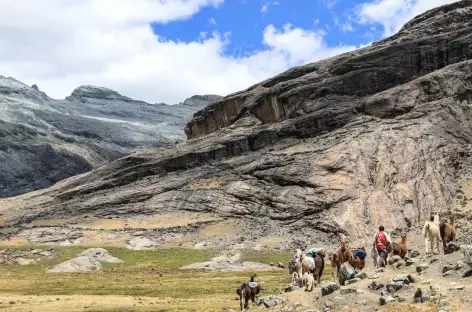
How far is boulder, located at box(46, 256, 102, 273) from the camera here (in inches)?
2987

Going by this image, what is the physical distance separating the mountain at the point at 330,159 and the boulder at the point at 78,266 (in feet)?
67.8

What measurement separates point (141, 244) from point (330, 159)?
3755cm

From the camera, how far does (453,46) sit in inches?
4919

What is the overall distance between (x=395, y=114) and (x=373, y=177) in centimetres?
2164

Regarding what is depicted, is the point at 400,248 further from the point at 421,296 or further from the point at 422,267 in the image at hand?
the point at 421,296

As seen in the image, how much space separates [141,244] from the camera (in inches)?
3561

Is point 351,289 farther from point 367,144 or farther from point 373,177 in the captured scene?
point 367,144

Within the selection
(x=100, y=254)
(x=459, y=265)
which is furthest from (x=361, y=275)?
(x=100, y=254)

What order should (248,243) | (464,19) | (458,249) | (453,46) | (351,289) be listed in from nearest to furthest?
(351,289) → (458,249) → (248,243) → (453,46) → (464,19)

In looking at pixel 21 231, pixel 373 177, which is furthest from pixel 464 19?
pixel 21 231

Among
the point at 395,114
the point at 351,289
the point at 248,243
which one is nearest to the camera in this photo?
the point at 351,289

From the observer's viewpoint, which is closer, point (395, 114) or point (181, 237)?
point (181, 237)

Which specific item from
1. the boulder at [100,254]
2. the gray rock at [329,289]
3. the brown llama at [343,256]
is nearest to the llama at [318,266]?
the brown llama at [343,256]

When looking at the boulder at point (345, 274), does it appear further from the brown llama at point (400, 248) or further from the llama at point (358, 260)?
the brown llama at point (400, 248)
